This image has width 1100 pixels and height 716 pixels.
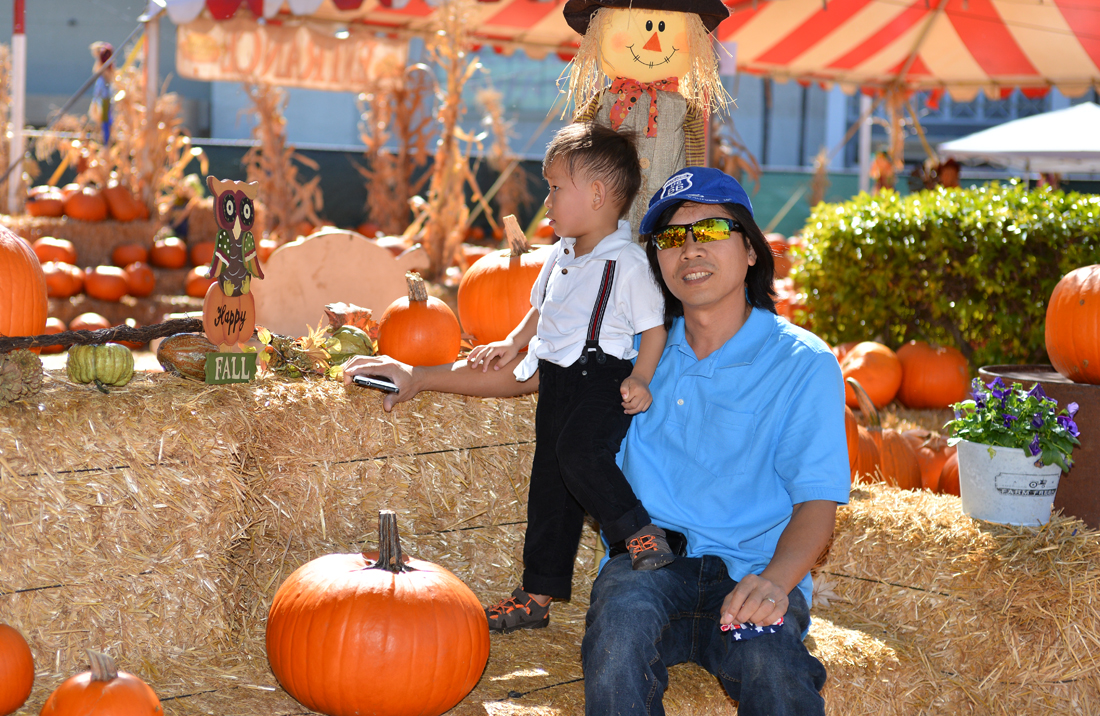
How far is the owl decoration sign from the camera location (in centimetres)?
258

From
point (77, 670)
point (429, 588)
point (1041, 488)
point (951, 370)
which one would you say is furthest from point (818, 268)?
point (77, 670)

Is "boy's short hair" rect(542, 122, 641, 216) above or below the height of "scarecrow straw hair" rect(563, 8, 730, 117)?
below

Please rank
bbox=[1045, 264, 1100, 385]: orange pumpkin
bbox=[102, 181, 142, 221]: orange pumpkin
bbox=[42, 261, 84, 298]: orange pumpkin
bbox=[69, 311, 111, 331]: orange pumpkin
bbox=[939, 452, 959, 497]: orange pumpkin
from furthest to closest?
1. bbox=[102, 181, 142, 221]: orange pumpkin
2. bbox=[42, 261, 84, 298]: orange pumpkin
3. bbox=[69, 311, 111, 331]: orange pumpkin
4. bbox=[939, 452, 959, 497]: orange pumpkin
5. bbox=[1045, 264, 1100, 385]: orange pumpkin

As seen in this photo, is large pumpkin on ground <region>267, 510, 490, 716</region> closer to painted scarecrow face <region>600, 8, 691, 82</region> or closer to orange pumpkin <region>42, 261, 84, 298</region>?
painted scarecrow face <region>600, 8, 691, 82</region>

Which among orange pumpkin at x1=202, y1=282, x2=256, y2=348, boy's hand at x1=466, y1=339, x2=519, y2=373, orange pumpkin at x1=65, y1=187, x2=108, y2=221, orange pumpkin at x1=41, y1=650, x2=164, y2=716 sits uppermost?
orange pumpkin at x1=65, y1=187, x2=108, y2=221

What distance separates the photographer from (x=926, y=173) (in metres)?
9.45

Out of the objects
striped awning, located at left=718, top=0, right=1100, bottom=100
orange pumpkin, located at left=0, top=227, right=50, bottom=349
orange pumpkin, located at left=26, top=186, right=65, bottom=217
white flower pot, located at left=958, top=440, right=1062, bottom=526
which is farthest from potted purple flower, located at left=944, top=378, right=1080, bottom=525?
orange pumpkin, located at left=26, top=186, right=65, bottom=217

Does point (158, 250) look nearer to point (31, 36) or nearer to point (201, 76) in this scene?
point (201, 76)

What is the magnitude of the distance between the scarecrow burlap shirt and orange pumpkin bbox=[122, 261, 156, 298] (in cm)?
498

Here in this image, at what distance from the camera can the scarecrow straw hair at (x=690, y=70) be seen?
2.99 meters

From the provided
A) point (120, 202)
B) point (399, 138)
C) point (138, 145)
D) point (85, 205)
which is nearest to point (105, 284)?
point (85, 205)

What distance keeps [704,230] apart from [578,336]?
21.4 inches

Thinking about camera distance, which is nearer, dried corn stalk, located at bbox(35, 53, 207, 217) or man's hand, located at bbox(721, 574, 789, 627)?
man's hand, located at bbox(721, 574, 789, 627)

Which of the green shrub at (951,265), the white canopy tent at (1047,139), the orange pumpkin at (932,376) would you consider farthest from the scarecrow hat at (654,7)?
the white canopy tent at (1047,139)
